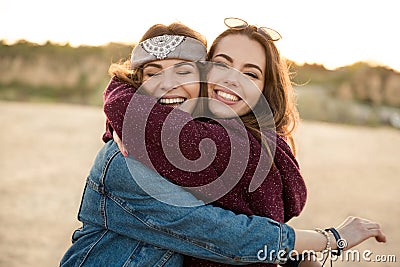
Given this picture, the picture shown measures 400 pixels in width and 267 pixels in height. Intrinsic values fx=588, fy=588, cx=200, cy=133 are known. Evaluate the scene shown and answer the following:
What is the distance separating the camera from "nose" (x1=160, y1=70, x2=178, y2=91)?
2106 mm

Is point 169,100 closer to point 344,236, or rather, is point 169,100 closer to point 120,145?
point 120,145

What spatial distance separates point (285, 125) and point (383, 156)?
352 inches

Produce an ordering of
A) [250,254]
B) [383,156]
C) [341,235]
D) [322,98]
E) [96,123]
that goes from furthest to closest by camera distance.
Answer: [322,98] → [96,123] → [383,156] → [341,235] → [250,254]

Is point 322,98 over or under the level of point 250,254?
under

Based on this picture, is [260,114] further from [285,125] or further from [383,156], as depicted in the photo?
[383,156]

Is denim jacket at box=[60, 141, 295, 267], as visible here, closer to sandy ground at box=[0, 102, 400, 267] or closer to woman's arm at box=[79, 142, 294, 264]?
woman's arm at box=[79, 142, 294, 264]

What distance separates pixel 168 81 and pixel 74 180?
610 cm

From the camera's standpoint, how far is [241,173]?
194 cm

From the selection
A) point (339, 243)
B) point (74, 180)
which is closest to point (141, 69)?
point (339, 243)

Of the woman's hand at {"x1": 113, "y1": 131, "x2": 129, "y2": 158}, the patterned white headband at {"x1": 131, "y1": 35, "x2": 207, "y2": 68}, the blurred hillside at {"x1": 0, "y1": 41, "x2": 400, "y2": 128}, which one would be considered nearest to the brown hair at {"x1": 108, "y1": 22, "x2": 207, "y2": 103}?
the patterned white headband at {"x1": 131, "y1": 35, "x2": 207, "y2": 68}

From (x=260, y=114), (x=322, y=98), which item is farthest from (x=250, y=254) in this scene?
(x=322, y=98)

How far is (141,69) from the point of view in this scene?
7.35ft

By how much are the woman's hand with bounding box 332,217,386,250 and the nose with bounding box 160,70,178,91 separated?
0.78m

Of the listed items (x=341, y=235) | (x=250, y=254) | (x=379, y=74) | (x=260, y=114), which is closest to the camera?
(x=250, y=254)
